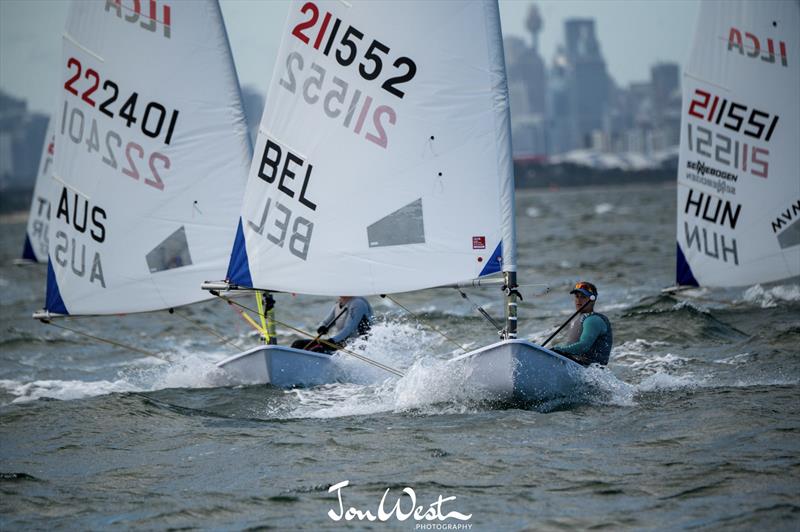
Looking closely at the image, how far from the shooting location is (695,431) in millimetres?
8727

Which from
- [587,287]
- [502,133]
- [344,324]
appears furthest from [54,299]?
[587,287]

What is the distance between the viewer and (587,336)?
1008cm

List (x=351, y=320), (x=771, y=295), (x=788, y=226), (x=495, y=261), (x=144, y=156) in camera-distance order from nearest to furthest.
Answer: (x=495, y=261) → (x=351, y=320) → (x=144, y=156) → (x=788, y=226) → (x=771, y=295)

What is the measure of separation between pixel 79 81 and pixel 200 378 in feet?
12.0

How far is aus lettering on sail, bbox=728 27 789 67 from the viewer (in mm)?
14729

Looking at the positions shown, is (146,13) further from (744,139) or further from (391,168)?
(744,139)

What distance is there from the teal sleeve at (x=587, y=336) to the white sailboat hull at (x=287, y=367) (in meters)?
2.66

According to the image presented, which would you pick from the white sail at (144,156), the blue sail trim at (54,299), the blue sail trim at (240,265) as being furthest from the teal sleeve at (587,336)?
the blue sail trim at (54,299)

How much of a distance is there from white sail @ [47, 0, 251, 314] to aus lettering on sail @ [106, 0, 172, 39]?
1 centimetres

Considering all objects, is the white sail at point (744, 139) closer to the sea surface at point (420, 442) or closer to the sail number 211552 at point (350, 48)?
the sea surface at point (420, 442)

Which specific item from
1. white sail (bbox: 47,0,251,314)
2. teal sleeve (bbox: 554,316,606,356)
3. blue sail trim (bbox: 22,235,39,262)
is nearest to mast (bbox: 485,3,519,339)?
teal sleeve (bbox: 554,316,606,356)

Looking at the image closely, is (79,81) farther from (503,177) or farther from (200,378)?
(503,177)

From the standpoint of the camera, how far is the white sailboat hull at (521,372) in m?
9.59

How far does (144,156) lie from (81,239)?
1.25 meters
